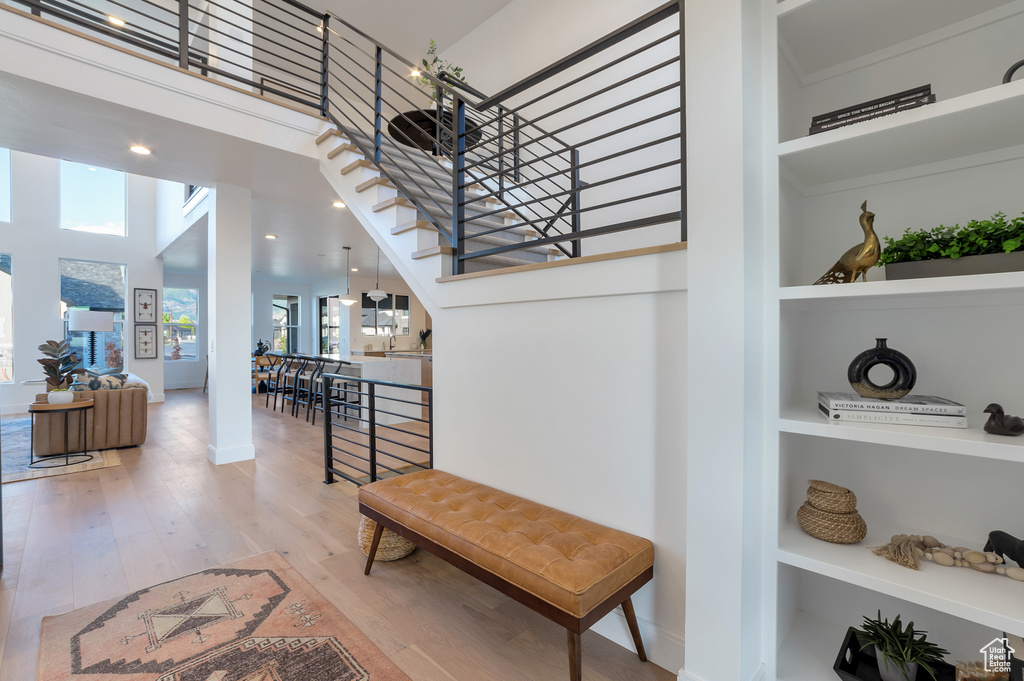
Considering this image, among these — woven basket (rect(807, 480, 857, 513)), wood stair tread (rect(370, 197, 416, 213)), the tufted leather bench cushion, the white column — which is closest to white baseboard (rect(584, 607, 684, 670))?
the tufted leather bench cushion

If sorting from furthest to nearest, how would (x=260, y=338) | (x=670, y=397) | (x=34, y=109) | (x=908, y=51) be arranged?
(x=260, y=338) → (x=34, y=109) → (x=670, y=397) → (x=908, y=51)

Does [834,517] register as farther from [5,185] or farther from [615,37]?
[5,185]

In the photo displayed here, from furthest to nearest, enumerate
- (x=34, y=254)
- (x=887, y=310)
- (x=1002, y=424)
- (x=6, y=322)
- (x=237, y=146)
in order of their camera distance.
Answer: (x=34, y=254) → (x=6, y=322) → (x=237, y=146) → (x=887, y=310) → (x=1002, y=424)

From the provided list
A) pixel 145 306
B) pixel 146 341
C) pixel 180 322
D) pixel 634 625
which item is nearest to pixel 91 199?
pixel 145 306

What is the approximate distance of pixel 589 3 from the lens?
396 cm

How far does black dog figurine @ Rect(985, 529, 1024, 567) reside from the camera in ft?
3.78

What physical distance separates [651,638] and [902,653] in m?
0.76

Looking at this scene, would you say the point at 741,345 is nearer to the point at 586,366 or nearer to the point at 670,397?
the point at 670,397

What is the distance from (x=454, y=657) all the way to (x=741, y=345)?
1.52 meters

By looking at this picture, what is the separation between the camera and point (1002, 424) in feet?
3.60

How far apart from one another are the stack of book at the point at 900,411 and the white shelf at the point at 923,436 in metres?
0.02

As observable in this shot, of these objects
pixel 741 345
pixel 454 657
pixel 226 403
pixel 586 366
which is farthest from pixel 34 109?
pixel 741 345

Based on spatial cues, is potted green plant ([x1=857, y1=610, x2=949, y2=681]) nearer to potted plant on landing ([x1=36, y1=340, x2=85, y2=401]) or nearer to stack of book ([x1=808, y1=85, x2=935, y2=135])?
stack of book ([x1=808, y1=85, x2=935, y2=135])

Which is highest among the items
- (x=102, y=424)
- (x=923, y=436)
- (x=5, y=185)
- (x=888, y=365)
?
(x=5, y=185)
